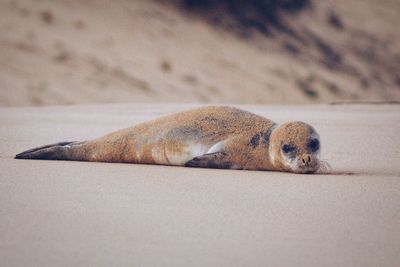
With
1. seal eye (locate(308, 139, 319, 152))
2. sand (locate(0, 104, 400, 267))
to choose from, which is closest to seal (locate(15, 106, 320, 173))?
seal eye (locate(308, 139, 319, 152))

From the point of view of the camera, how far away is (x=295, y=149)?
4.78 m

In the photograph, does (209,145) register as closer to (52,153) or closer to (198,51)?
(52,153)

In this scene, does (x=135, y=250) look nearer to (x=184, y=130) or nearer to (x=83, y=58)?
(x=184, y=130)

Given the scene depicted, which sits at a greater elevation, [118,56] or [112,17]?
[112,17]

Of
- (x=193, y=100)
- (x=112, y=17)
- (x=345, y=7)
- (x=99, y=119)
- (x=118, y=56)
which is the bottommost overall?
(x=99, y=119)

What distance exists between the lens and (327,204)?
3.63 meters

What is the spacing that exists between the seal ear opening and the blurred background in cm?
781

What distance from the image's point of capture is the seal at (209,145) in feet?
15.8

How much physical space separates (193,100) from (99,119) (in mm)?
7835

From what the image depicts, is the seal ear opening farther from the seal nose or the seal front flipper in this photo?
the seal nose

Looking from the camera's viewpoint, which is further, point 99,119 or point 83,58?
point 83,58

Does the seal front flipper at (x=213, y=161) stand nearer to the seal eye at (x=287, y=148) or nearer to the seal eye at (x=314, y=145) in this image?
the seal eye at (x=287, y=148)

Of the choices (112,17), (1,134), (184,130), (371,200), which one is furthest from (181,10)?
(371,200)

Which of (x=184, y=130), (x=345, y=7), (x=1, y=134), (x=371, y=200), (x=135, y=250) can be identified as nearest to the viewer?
(x=135, y=250)
